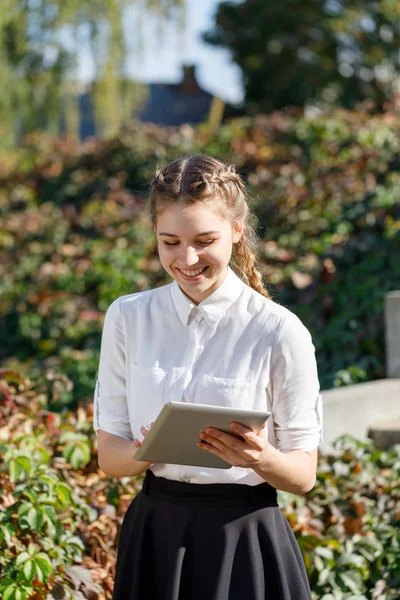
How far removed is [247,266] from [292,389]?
44 centimetres

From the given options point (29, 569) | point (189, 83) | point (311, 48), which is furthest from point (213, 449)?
point (189, 83)

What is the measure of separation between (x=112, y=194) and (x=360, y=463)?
5.59m

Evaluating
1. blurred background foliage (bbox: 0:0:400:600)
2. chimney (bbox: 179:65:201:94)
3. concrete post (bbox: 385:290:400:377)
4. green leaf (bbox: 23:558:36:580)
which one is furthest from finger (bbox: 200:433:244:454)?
chimney (bbox: 179:65:201:94)

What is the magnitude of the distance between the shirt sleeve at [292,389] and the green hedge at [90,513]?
1.05 m

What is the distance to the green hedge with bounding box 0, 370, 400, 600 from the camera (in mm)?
2898

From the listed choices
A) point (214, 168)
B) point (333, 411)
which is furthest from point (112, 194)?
point (214, 168)

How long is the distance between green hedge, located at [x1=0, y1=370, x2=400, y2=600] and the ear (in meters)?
1.19

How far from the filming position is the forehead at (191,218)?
2.07 metres

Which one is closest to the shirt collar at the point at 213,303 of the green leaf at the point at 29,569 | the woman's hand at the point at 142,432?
the woman's hand at the point at 142,432

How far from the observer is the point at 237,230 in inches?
87.4

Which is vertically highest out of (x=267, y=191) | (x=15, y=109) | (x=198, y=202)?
(x=15, y=109)

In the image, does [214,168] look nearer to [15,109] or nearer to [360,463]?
[360,463]

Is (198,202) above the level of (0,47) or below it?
below

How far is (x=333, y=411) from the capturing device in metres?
4.86
